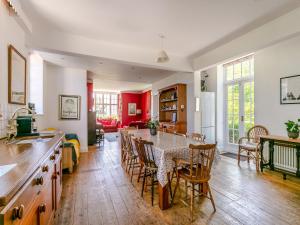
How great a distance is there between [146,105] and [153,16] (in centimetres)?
839

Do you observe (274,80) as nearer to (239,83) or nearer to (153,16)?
(239,83)

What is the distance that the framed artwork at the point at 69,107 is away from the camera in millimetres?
5251

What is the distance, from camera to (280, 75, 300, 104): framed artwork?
11.3 feet

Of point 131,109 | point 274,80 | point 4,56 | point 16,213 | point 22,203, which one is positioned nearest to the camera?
point 16,213

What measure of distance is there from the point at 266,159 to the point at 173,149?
9.96 ft

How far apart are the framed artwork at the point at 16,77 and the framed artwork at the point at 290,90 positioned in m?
5.00

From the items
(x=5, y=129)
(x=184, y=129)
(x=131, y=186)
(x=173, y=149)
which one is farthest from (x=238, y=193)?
(x=5, y=129)

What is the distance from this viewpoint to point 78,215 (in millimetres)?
2111

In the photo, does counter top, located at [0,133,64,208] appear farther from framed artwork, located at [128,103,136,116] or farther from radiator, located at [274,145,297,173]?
framed artwork, located at [128,103,136,116]

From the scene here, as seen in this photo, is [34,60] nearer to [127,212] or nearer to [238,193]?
[127,212]

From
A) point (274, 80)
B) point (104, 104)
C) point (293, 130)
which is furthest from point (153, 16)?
point (104, 104)

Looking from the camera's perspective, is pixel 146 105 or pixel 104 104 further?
pixel 104 104

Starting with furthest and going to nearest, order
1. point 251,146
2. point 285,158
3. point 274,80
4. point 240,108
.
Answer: point 240,108 < point 251,146 < point 274,80 < point 285,158

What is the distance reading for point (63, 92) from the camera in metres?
5.27
